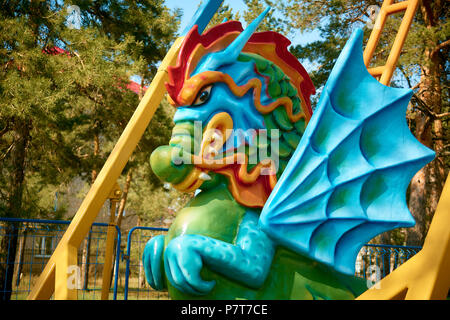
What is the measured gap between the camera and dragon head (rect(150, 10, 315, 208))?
223cm

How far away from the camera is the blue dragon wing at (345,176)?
6.52ft

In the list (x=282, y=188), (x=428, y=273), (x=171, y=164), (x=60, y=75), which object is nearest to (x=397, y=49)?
(x=282, y=188)

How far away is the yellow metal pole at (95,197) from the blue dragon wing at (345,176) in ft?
3.34

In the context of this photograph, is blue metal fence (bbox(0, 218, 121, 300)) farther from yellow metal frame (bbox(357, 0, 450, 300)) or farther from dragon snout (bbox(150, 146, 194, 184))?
yellow metal frame (bbox(357, 0, 450, 300))

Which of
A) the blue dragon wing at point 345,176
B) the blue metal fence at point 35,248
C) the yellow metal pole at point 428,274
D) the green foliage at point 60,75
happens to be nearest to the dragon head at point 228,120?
the blue dragon wing at point 345,176

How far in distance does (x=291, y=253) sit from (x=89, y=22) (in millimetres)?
6833

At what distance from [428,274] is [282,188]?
0.84 metres

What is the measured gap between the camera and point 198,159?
2225mm

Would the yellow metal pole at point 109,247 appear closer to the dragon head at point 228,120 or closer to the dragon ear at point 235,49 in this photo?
the dragon head at point 228,120

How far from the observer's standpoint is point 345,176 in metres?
2.02

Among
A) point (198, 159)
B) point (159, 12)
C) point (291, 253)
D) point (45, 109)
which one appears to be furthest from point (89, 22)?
point (291, 253)

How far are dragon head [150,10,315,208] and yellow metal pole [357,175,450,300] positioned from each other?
3.39 ft

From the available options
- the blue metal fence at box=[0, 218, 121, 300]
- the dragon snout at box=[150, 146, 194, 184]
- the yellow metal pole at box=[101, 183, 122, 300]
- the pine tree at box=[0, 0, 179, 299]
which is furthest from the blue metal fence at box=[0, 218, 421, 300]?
the dragon snout at box=[150, 146, 194, 184]

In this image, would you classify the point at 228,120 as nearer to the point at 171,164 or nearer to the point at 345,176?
the point at 171,164
